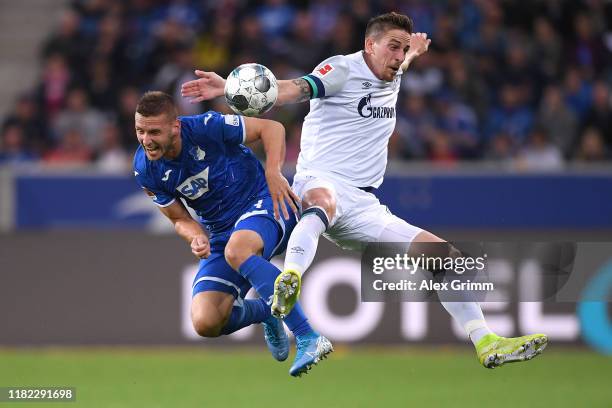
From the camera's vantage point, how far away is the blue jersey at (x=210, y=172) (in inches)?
322

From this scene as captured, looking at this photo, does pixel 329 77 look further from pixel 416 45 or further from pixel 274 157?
pixel 416 45

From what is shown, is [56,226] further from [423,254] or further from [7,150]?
[423,254]

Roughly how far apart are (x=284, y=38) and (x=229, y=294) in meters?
7.72

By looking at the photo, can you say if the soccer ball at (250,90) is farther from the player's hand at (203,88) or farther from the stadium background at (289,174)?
the stadium background at (289,174)

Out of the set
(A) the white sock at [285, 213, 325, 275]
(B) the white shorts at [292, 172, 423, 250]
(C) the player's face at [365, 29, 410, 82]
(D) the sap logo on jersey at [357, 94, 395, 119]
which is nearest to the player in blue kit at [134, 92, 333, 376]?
(A) the white sock at [285, 213, 325, 275]

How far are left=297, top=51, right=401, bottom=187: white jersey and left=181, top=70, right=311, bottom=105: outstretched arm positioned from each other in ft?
1.43

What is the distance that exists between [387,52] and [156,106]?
5.53ft

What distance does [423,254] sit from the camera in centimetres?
852

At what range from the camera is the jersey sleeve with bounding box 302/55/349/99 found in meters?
8.17

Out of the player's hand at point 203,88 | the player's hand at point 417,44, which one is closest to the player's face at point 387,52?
the player's hand at point 417,44

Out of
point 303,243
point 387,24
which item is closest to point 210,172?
point 303,243

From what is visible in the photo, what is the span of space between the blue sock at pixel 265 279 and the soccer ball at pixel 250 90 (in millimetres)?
987

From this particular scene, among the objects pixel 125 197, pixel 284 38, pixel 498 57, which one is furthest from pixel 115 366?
pixel 498 57

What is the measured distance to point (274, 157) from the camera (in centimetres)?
798
